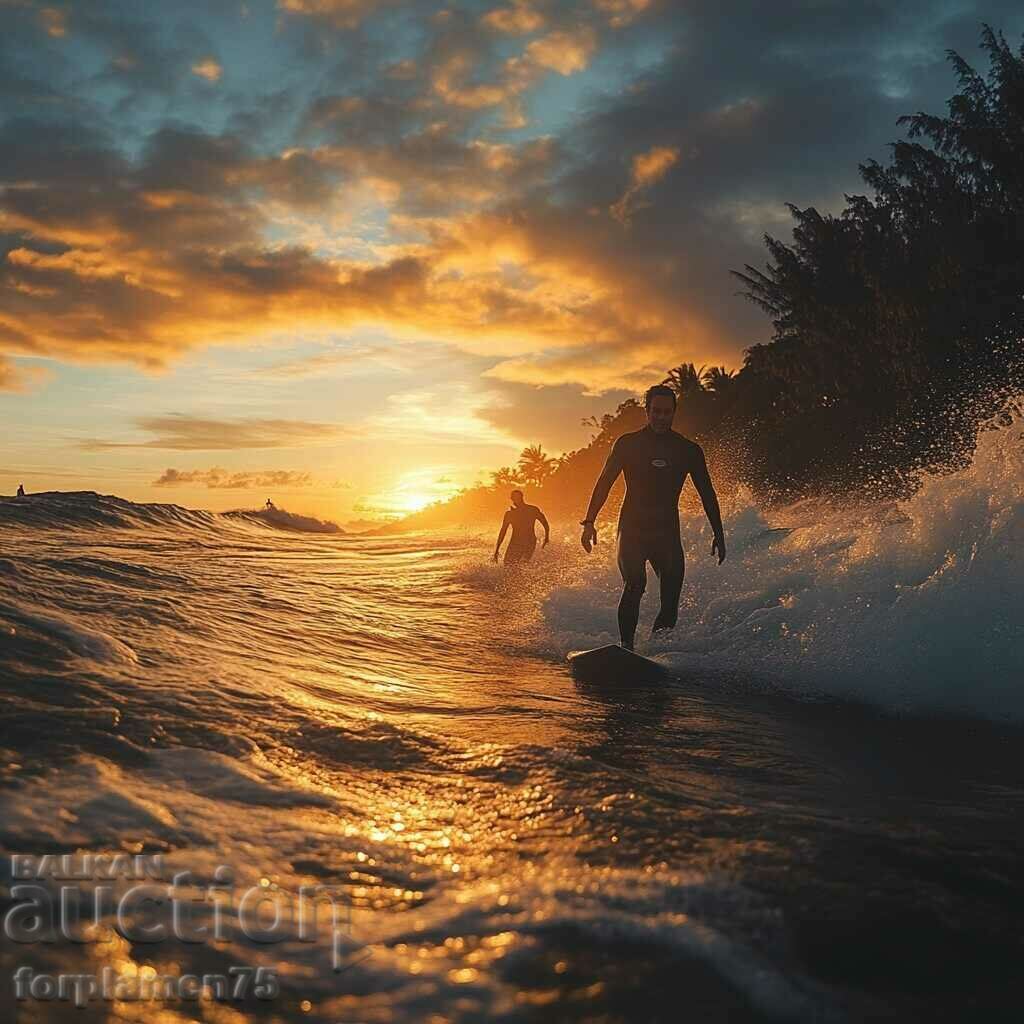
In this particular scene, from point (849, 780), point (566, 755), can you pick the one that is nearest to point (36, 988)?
point (566, 755)

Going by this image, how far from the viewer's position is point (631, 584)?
729 centimetres

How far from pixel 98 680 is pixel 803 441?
39.7 metres

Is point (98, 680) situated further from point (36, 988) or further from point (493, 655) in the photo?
point (493, 655)

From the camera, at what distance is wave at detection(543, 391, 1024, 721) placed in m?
5.41

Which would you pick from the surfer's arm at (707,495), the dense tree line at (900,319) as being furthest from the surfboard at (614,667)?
the dense tree line at (900,319)

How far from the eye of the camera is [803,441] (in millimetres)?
39875

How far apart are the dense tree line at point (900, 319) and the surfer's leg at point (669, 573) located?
23836 mm

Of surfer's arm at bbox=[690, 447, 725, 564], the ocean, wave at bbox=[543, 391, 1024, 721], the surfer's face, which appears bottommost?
the ocean

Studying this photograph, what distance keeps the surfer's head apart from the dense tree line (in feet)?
79.0

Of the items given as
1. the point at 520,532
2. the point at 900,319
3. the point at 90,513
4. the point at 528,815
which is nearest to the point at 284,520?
the point at 90,513

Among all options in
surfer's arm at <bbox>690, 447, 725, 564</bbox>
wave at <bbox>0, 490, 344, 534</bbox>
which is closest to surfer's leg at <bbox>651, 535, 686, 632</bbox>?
surfer's arm at <bbox>690, 447, 725, 564</bbox>

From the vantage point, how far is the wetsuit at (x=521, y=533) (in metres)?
Result: 14.2

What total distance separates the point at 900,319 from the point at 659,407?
31.2 m

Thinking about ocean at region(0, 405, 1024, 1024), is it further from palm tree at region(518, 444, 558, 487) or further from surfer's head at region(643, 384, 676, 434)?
palm tree at region(518, 444, 558, 487)
